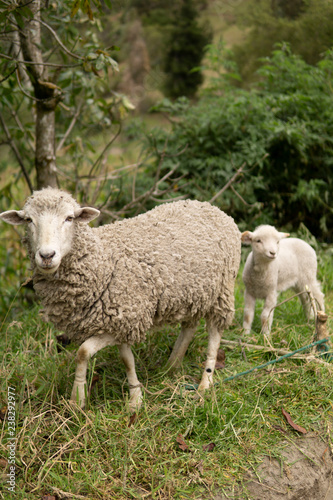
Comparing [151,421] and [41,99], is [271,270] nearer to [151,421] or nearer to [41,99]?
[151,421]

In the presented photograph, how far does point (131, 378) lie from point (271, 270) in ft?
4.32

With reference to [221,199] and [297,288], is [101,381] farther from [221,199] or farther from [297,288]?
[221,199]

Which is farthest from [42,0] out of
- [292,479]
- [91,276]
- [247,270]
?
[292,479]

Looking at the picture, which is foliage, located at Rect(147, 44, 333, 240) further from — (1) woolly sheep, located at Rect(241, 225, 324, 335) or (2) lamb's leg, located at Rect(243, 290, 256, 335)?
(2) lamb's leg, located at Rect(243, 290, 256, 335)

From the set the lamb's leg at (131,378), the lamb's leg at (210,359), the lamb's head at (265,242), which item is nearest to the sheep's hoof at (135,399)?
the lamb's leg at (131,378)

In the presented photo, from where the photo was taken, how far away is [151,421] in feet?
8.54

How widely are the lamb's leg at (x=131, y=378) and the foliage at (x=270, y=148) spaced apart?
2822 millimetres

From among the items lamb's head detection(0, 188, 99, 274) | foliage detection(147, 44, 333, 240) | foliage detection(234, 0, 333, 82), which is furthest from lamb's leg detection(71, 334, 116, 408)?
foliage detection(234, 0, 333, 82)

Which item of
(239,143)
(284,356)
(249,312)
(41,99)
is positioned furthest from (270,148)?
(284,356)

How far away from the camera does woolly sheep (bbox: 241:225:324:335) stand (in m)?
3.22

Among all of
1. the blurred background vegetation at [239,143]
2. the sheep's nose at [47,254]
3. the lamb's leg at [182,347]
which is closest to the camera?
the sheep's nose at [47,254]

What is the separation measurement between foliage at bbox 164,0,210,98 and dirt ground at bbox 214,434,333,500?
8608mm

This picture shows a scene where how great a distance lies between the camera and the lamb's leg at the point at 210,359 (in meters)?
2.90

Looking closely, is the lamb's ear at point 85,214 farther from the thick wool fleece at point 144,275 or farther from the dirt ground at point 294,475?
the dirt ground at point 294,475
